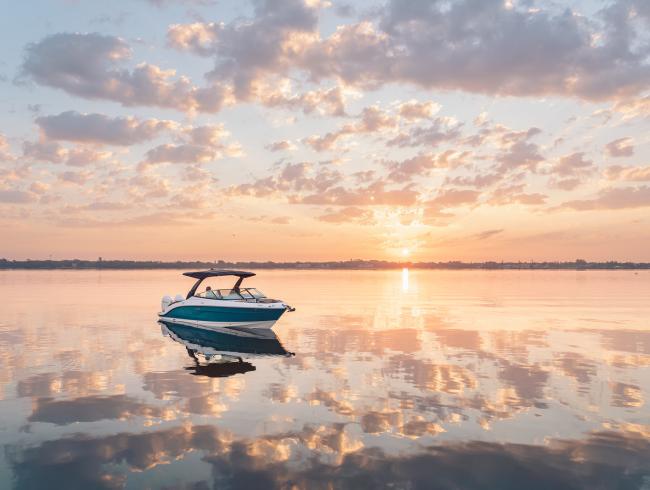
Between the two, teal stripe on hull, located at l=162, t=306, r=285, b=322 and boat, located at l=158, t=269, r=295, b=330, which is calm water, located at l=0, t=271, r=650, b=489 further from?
boat, located at l=158, t=269, r=295, b=330

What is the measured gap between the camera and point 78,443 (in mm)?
14164

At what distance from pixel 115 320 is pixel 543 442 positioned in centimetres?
3894

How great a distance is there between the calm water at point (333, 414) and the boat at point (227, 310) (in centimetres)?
477

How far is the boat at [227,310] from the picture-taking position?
1470 inches

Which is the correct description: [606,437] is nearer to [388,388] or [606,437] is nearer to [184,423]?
[388,388]

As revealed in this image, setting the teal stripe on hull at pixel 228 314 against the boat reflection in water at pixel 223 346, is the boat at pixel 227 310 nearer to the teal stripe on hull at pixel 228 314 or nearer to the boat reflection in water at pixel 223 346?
the teal stripe on hull at pixel 228 314

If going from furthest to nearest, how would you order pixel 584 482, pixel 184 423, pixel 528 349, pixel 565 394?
pixel 528 349 → pixel 565 394 → pixel 184 423 → pixel 584 482

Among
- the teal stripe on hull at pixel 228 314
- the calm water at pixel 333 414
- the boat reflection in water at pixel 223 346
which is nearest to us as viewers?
the calm water at pixel 333 414

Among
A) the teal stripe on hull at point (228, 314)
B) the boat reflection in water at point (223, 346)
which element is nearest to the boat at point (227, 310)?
the teal stripe on hull at point (228, 314)

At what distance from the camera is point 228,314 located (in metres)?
37.8

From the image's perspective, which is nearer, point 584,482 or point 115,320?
point 584,482

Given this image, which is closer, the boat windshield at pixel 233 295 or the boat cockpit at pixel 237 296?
the boat cockpit at pixel 237 296

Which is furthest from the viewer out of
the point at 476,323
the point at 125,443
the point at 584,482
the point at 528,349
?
the point at 476,323

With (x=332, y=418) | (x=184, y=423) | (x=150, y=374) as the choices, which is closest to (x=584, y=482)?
(x=332, y=418)
